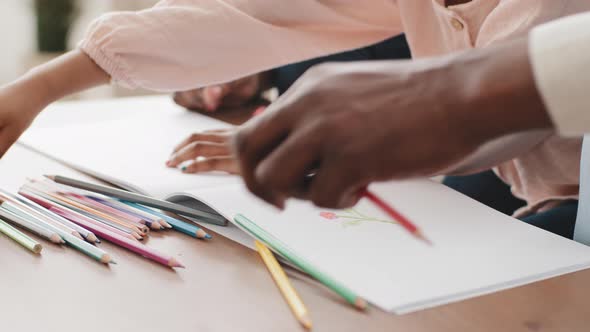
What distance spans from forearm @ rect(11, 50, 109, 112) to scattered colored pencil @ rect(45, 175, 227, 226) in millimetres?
95

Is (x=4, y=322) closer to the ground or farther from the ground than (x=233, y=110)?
farther from the ground

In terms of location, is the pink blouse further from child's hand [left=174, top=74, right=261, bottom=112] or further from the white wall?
the white wall

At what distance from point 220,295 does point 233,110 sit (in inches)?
27.8

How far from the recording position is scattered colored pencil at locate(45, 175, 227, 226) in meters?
0.63

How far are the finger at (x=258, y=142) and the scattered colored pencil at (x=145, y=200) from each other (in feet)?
0.91

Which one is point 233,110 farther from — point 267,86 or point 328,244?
point 328,244

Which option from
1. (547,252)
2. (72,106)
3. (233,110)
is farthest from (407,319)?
(72,106)

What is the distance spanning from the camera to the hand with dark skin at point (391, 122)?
1.05 ft

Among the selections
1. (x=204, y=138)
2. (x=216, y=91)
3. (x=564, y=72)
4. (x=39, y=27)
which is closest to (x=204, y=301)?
(x=564, y=72)

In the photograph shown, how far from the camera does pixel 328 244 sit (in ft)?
1.85

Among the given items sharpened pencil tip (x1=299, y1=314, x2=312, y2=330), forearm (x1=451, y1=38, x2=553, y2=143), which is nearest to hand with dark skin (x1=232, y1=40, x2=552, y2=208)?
forearm (x1=451, y1=38, x2=553, y2=143)

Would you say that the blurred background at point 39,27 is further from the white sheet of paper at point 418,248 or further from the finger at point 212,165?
the white sheet of paper at point 418,248

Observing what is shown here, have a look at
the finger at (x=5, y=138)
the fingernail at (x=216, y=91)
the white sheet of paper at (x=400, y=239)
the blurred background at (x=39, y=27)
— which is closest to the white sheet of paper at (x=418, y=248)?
the white sheet of paper at (x=400, y=239)

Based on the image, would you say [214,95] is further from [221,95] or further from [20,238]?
[20,238]
